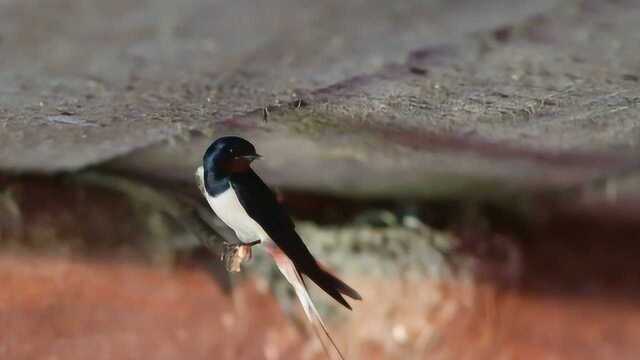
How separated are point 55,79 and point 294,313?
0.84 m

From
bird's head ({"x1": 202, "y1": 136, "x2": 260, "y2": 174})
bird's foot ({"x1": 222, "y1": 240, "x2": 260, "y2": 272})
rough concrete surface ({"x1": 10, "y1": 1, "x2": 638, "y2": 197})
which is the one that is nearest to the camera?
rough concrete surface ({"x1": 10, "y1": 1, "x2": 638, "y2": 197})

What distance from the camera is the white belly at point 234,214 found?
32.0 inches

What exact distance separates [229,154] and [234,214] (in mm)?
82

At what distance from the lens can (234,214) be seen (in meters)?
0.84

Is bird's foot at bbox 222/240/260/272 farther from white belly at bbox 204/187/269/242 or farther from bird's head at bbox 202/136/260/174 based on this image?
bird's head at bbox 202/136/260/174

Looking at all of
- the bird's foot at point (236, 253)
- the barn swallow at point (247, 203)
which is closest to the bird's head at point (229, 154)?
the barn swallow at point (247, 203)

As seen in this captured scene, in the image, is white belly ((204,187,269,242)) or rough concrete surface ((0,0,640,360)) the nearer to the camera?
rough concrete surface ((0,0,640,360))

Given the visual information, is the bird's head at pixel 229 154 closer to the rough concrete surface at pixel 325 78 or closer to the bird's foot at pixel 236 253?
the rough concrete surface at pixel 325 78

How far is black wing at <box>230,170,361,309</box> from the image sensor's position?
807 millimetres

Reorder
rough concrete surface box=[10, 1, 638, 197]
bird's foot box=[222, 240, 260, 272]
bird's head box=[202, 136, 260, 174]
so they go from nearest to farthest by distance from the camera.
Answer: rough concrete surface box=[10, 1, 638, 197]
bird's head box=[202, 136, 260, 174]
bird's foot box=[222, 240, 260, 272]

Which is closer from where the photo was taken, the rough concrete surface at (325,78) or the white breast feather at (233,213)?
the rough concrete surface at (325,78)

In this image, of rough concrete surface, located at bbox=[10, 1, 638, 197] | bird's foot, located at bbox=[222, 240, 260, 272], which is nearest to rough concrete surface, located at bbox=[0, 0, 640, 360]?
rough concrete surface, located at bbox=[10, 1, 638, 197]

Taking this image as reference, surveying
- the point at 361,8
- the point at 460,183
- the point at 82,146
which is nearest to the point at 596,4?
the point at 361,8

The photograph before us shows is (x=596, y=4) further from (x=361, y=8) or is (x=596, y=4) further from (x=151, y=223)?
(x=151, y=223)
